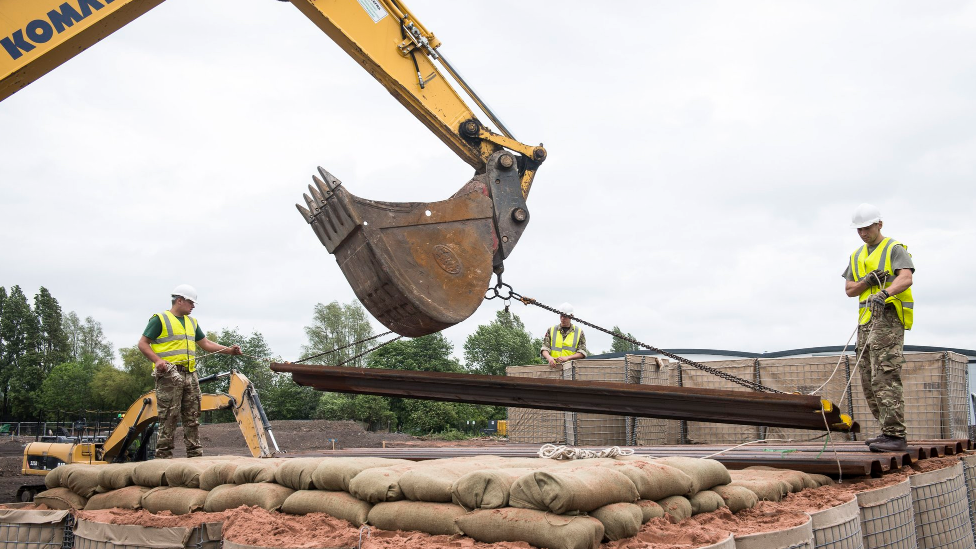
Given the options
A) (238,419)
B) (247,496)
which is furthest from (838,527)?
(238,419)

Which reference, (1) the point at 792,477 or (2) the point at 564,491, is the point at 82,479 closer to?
(2) the point at 564,491

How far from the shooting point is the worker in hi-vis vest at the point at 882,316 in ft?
18.4

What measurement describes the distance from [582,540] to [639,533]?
1.54ft

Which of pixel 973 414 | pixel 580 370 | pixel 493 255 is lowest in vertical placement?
pixel 973 414

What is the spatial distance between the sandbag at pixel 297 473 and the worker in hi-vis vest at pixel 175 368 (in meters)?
2.90

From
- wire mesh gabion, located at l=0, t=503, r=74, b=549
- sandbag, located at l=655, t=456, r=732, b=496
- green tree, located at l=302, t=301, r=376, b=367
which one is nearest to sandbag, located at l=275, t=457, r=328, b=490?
wire mesh gabion, located at l=0, t=503, r=74, b=549

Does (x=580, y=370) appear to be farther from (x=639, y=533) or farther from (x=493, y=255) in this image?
(x=639, y=533)

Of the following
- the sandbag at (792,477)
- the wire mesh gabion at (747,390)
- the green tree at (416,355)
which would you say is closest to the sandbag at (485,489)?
the sandbag at (792,477)

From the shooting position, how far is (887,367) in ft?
18.6

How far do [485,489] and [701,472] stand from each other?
1.30m

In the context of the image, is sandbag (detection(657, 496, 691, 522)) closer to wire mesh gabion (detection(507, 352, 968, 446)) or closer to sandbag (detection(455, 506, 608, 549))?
sandbag (detection(455, 506, 608, 549))

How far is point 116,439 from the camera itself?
7762mm

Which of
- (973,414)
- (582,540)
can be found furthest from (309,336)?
(582,540)

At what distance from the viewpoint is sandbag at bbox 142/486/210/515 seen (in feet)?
13.9
